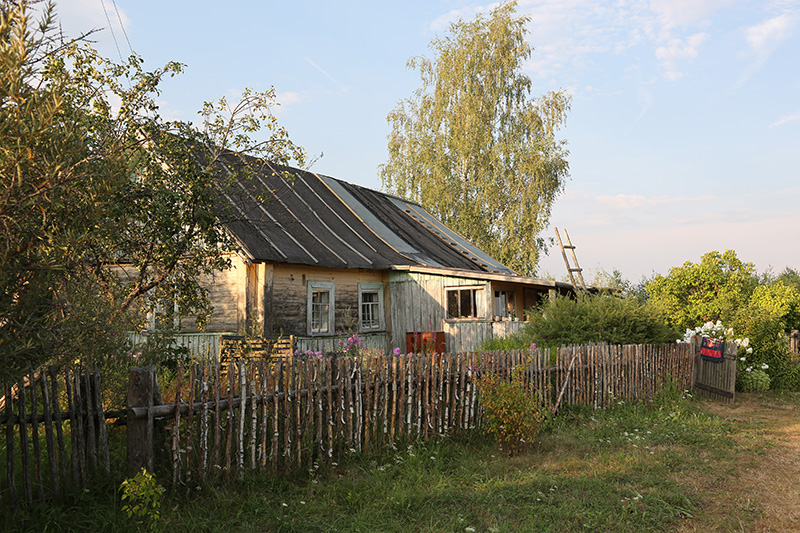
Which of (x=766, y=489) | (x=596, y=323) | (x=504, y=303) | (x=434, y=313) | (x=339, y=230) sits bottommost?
(x=766, y=489)

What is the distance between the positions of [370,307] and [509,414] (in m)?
9.84

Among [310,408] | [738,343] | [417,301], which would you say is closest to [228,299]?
[417,301]

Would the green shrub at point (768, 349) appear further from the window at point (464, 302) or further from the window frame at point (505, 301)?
the window at point (464, 302)

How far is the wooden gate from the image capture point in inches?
472

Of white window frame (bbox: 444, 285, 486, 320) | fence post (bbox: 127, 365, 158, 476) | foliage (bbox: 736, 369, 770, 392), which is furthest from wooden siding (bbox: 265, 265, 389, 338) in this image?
foliage (bbox: 736, 369, 770, 392)

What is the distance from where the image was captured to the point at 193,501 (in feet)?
15.5

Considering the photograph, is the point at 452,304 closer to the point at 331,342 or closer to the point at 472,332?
the point at 472,332

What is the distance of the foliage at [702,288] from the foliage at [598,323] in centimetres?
382

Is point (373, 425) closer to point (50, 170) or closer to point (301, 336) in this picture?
point (50, 170)

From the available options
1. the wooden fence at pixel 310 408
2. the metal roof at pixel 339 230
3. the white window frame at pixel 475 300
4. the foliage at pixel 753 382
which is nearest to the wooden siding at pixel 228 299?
the metal roof at pixel 339 230

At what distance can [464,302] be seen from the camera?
15.8m

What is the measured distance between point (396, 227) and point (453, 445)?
14.2 meters

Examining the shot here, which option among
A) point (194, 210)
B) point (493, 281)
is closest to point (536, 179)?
point (493, 281)

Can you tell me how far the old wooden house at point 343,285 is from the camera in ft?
43.8
